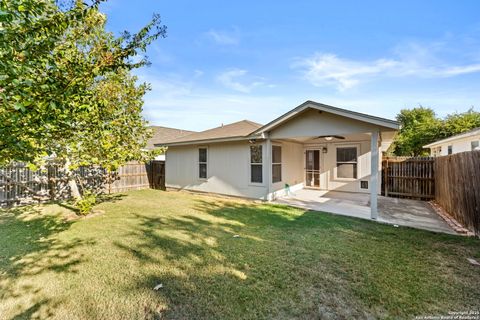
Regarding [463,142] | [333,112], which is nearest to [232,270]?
[333,112]

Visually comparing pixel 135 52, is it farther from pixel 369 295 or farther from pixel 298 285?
pixel 369 295

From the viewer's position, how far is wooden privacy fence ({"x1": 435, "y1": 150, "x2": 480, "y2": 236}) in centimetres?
490

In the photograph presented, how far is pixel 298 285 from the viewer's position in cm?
319

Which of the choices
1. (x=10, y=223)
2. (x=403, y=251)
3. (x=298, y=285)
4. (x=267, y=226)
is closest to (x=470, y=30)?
(x=403, y=251)

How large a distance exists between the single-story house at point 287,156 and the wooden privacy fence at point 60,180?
197 cm

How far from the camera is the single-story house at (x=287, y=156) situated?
723 centimetres

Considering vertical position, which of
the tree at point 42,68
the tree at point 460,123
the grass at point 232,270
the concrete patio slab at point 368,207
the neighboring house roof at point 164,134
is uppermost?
the tree at point 460,123

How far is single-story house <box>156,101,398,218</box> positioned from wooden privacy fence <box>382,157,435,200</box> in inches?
17.4

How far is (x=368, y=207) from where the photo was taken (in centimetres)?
771

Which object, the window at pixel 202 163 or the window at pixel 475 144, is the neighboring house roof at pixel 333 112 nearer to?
the window at pixel 202 163

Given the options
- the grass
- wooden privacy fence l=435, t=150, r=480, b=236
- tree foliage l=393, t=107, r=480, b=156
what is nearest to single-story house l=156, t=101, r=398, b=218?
wooden privacy fence l=435, t=150, r=480, b=236

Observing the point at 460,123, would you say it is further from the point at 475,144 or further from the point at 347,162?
the point at 347,162

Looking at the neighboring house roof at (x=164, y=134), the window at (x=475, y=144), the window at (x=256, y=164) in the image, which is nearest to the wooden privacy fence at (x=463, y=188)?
the window at (x=256, y=164)

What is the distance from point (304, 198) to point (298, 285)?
663 cm
